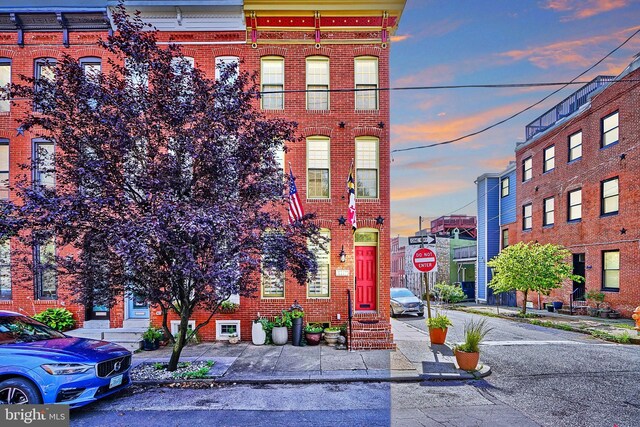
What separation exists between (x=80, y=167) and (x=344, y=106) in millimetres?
8321

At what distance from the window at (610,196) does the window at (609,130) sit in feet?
6.82

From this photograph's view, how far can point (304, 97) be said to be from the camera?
42.2 ft

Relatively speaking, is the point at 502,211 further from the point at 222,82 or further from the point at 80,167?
the point at 80,167

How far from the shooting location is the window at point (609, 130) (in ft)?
62.2

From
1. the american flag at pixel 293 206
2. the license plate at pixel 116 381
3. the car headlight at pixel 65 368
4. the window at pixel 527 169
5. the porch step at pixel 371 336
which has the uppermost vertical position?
the window at pixel 527 169

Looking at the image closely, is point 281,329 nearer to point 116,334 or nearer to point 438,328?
point 438,328

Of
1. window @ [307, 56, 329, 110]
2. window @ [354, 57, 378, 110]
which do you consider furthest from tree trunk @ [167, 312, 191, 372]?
window @ [354, 57, 378, 110]

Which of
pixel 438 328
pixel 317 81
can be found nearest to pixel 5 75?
pixel 317 81

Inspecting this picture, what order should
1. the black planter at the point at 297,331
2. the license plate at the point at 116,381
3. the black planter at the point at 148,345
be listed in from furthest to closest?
the black planter at the point at 297,331 → the black planter at the point at 148,345 → the license plate at the point at 116,381

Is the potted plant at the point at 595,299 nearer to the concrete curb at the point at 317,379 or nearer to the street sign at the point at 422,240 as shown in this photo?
the street sign at the point at 422,240

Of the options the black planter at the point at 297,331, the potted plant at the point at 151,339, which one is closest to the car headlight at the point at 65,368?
the potted plant at the point at 151,339

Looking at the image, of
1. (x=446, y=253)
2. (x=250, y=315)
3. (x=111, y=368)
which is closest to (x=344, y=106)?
(x=250, y=315)

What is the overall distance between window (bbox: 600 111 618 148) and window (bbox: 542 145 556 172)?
4.07 metres

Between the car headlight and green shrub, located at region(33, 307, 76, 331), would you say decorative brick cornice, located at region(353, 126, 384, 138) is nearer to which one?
the car headlight
